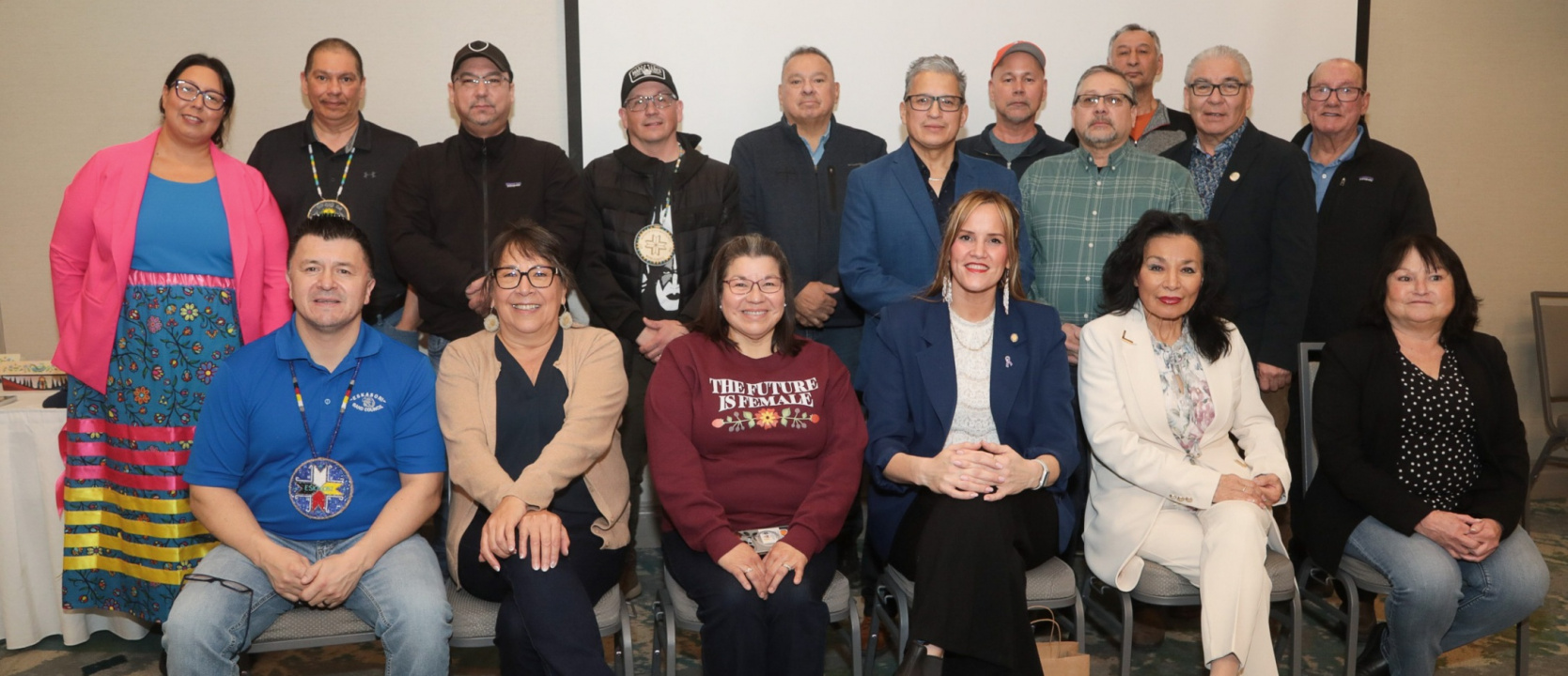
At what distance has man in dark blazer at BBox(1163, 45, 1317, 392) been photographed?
3.43m

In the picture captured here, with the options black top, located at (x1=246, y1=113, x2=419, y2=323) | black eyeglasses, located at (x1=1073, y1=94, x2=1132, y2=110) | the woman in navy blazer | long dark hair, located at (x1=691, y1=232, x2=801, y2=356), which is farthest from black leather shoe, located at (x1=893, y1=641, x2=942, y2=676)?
black top, located at (x1=246, y1=113, x2=419, y2=323)

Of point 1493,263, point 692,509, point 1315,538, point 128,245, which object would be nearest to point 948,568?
point 692,509

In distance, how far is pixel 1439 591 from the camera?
2.71 metres

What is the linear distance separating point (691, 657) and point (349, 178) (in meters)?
1.95

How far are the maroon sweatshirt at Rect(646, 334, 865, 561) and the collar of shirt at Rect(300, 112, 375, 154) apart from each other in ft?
5.04

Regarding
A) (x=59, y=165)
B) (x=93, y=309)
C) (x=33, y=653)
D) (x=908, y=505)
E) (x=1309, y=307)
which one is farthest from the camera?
(x=59, y=165)

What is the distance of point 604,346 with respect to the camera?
2.72m

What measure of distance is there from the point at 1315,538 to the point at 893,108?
2.41 metres

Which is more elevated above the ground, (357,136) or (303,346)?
(357,136)

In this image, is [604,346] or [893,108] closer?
[604,346]

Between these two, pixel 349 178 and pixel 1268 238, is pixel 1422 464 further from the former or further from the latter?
pixel 349 178

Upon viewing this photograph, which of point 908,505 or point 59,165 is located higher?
point 59,165

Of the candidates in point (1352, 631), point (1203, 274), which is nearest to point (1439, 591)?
point (1352, 631)

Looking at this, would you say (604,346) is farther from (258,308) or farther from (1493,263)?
(1493,263)
